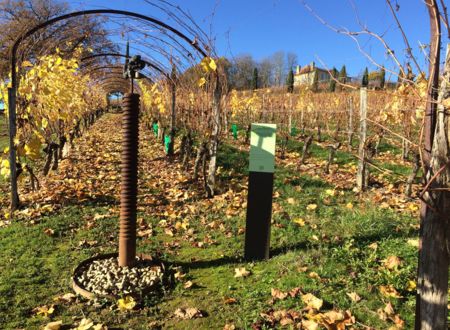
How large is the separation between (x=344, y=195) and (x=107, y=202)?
153 inches

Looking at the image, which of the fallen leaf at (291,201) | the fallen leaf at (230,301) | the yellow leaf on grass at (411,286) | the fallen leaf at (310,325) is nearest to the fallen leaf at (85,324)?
the fallen leaf at (230,301)

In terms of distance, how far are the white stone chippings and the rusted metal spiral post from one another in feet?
0.39

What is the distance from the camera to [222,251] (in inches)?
169

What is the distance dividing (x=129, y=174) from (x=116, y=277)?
0.99 metres

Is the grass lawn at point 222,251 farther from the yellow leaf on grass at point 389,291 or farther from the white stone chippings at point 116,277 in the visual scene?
the white stone chippings at point 116,277

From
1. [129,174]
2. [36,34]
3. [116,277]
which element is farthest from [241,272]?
[36,34]

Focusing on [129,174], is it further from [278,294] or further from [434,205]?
[434,205]

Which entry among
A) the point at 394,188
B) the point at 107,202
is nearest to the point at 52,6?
the point at 107,202

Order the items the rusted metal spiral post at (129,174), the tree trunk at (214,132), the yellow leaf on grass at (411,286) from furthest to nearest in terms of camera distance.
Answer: the tree trunk at (214,132)
the rusted metal spiral post at (129,174)
the yellow leaf on grass at (411,286)

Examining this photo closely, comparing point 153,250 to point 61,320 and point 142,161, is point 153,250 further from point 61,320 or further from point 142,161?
point 142,161

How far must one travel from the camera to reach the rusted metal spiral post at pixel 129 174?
143 inches

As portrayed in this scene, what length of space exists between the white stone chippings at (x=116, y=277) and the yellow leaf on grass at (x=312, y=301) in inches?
53.5

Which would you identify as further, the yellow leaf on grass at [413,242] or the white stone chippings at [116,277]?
the yellow leaf on grass at [413,242]

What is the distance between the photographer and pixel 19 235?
183 inches
